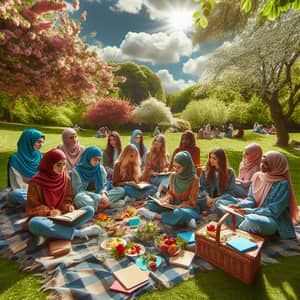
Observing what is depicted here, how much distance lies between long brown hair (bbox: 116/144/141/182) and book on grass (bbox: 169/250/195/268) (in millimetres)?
2433

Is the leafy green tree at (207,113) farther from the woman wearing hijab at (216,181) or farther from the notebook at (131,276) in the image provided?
the notebook at (131,276)

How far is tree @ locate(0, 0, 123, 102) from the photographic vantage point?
5.95 metres

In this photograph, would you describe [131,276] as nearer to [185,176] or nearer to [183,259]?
[183,259]

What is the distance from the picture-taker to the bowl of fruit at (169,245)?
2.93 metres

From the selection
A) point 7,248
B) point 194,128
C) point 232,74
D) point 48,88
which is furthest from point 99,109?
point 7,248

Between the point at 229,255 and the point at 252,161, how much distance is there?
9.01 ft

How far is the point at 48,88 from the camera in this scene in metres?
6.76

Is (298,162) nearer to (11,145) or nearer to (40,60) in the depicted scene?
(40,60)

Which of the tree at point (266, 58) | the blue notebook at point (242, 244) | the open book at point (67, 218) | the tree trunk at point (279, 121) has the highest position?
the tree at point (266, 58)

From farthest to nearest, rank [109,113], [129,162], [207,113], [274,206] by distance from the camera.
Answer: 1. [207,113]
2. [109,113]
3. [129,162]
4. [274,206]

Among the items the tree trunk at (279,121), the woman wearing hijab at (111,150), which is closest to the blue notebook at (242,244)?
the woman wearing hijab at (111,150)

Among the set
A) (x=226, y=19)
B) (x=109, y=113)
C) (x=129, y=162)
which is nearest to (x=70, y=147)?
(x=129, y=162)

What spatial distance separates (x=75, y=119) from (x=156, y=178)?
20.6 m

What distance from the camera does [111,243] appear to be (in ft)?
10.2
